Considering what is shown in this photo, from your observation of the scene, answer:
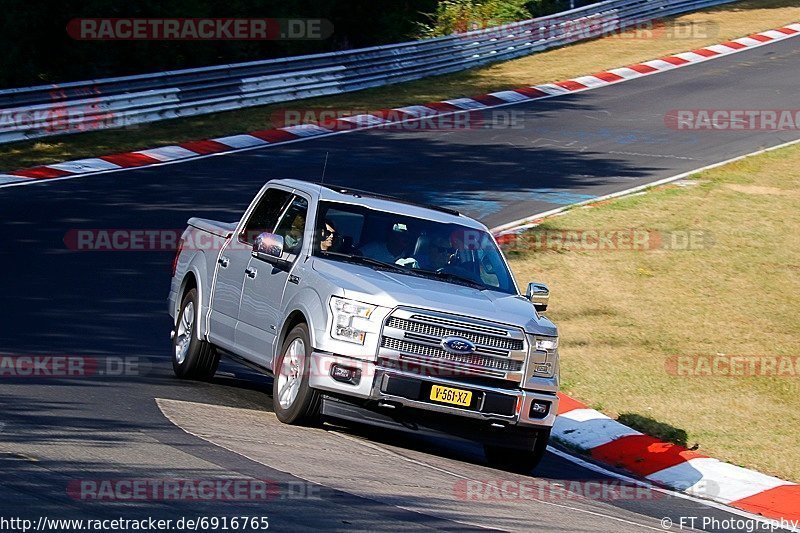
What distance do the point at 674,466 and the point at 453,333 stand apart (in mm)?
2807

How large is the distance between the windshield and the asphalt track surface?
1335 mm

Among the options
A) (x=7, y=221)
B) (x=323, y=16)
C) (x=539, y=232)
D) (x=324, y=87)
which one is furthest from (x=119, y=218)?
(x=323, y=16)

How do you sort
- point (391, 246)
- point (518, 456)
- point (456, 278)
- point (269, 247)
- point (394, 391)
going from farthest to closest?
point (391, 246) < point (456, 278) < point (269, 247) < point (518, 456) < point (394, 391)

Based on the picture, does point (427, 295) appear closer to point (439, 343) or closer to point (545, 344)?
point (439, 343)

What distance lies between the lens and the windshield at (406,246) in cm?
1015

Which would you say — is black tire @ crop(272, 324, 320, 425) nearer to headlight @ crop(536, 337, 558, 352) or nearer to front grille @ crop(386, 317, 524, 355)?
front grille @ crop(386, 317, 524, 355)

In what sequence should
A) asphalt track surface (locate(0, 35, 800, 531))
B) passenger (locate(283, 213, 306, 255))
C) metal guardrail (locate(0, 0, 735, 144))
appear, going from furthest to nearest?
1. metal guardrail (locate(0, 0, 735, 144))
2. passenger (locate(283, 213, 306, 255))
3. asphalt track surface (locate(0, 35, 800, 531))

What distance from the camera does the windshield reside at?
10.1 m

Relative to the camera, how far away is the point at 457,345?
9.11 meters

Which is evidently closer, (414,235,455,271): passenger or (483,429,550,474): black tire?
(483,429,550,474): black tire

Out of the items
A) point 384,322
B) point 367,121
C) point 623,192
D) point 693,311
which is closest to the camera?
point 384,322

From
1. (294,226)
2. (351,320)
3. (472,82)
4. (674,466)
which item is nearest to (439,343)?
(351,320)

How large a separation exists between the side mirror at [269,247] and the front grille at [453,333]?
53.2 inches

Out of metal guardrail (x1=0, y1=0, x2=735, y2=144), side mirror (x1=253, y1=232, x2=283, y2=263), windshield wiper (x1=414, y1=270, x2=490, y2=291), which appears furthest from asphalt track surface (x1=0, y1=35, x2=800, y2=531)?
metal guardrail (x1=0, y1=0, x2=735, y2=144)
